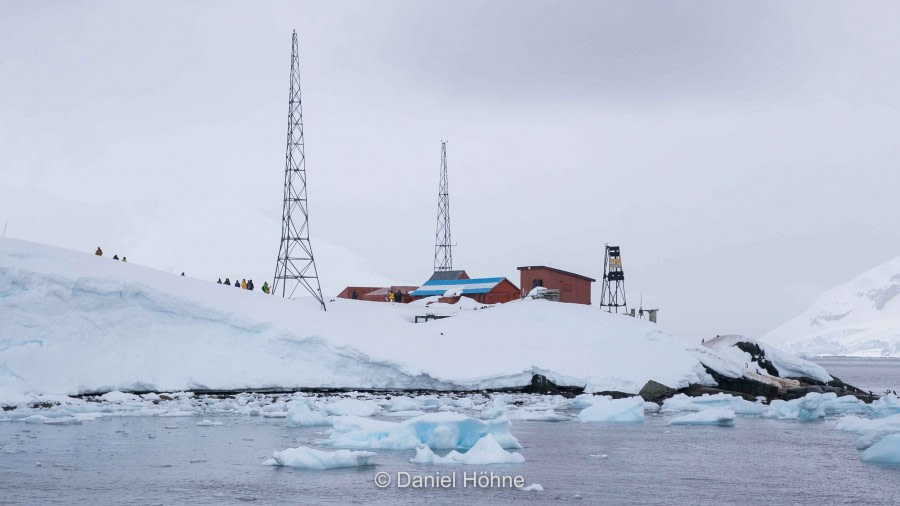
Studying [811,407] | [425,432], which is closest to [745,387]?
[811,407]

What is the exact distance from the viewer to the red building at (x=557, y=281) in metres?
48.6

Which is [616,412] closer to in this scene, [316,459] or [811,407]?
[811,407]

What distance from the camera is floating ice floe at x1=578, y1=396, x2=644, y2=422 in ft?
82.9

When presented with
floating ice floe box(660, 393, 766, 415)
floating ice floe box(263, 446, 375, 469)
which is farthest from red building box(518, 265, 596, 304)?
floating ice floe box(263, 446, 375, 469)

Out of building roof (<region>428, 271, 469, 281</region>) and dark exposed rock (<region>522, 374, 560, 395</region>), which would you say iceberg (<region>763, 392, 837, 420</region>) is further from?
building roof (<region>428, 271, 469, 281</region>)

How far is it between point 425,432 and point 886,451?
8.18 m

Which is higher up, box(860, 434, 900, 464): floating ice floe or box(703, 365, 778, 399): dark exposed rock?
box(703, 365, 778, 399): dark exposed rock

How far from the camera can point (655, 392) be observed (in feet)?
102

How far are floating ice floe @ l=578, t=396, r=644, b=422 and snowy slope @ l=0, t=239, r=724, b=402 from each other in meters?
6.34

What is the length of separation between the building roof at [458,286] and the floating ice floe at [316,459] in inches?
1263

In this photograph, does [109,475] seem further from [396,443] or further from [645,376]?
[645,376]

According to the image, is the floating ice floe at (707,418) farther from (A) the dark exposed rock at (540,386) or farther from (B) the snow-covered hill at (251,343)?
(A) the dark exposed rock at (540,386)

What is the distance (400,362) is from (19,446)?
1441cm

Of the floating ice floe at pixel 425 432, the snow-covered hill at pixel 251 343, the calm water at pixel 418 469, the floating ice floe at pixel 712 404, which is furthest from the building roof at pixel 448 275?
the floating ice floe at pixel 425 432
